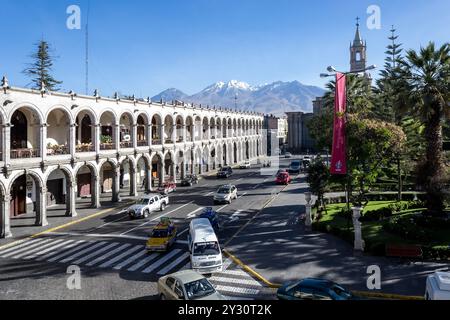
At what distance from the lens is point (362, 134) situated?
25469 mm

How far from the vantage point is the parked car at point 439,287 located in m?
14.6

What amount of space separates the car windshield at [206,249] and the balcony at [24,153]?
20140 millimetres

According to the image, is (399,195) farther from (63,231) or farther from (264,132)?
(264,132)

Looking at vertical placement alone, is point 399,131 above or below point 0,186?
above

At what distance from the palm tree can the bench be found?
7.64 meters

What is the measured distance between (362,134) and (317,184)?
7964mm

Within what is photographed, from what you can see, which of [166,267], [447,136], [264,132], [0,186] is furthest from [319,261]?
[264,132]

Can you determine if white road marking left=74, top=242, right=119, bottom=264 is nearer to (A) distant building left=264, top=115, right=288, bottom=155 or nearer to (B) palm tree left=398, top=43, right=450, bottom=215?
(B) palm tree left=398, top=43, right=450, bottom=215

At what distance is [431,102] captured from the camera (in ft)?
88.4

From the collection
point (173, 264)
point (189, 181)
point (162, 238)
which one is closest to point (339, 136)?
point (173, 264)

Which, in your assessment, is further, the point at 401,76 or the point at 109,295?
the point at 401,76

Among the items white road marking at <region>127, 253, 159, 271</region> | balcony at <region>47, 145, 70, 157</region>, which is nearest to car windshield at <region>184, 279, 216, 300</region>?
white road marking at <region>127, 253, 159, 271</region>

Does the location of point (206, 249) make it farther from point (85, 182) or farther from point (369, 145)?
point (85, 182)

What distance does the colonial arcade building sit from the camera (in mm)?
31781
